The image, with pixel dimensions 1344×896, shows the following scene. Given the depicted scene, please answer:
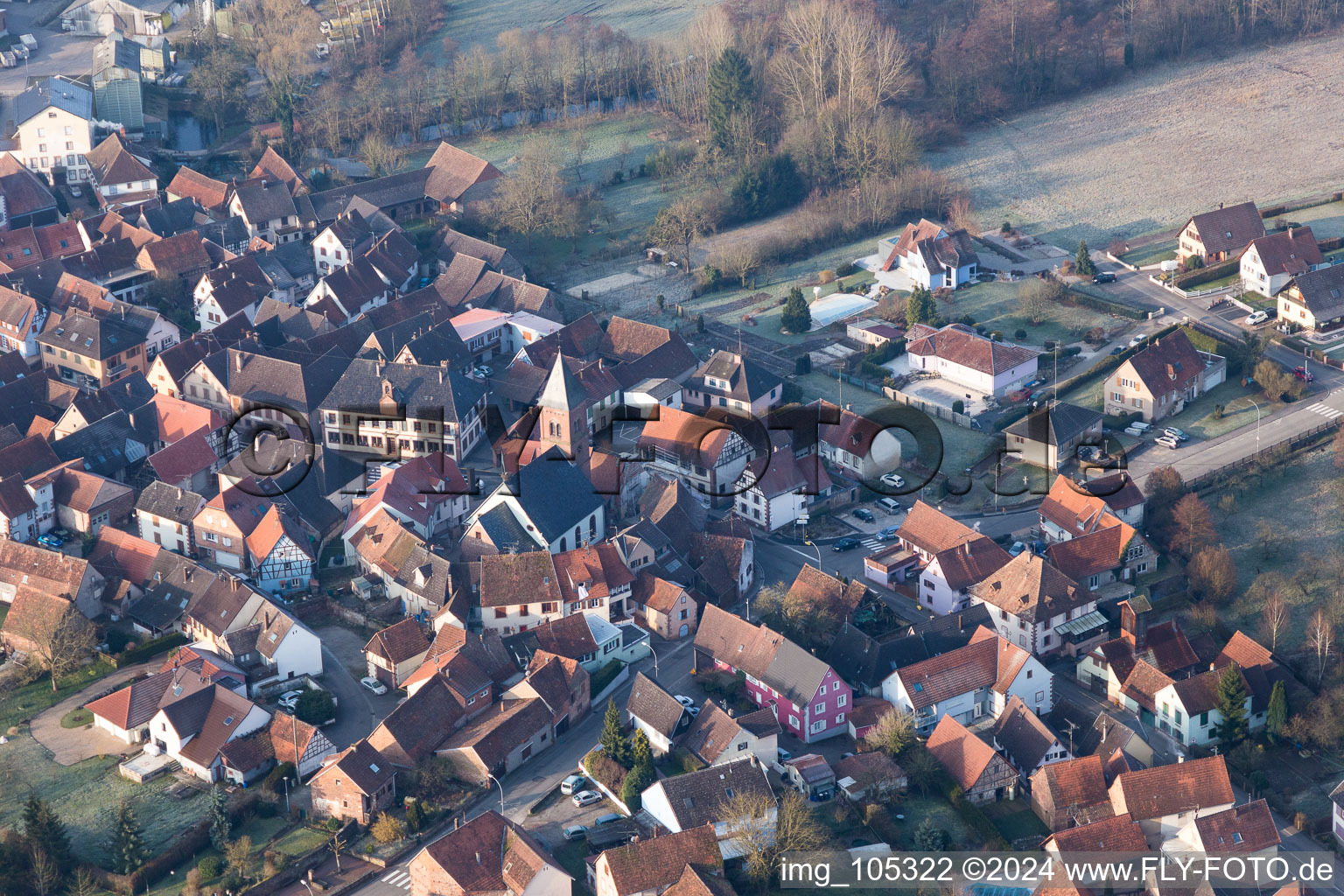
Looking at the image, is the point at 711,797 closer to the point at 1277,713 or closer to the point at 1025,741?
the point at 1025,741

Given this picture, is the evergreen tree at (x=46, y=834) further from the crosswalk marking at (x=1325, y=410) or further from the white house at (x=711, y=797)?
the crosswalk marking at (x=1325, y=410)

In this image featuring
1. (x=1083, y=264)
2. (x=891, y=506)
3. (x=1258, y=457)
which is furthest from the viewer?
(x=1083, y=264)

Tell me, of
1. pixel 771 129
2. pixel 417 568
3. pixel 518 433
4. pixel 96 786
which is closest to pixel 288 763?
pixel 96 786

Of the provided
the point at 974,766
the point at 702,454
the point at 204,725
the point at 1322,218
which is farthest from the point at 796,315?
the point at 204,725

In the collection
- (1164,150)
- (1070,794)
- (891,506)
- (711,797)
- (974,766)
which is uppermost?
(1164,150)

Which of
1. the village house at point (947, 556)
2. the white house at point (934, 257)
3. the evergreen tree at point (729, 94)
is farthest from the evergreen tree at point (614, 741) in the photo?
the evergreen tree at point (729, 94)

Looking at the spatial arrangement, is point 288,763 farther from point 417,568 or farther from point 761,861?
point 761,861

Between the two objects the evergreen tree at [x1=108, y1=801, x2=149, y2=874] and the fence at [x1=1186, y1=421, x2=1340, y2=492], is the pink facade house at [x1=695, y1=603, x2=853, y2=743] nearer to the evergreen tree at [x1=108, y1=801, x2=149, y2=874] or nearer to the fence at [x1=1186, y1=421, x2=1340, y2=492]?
the evergreen tree at [x1=108, y1=801, x2=149, y2=874]
